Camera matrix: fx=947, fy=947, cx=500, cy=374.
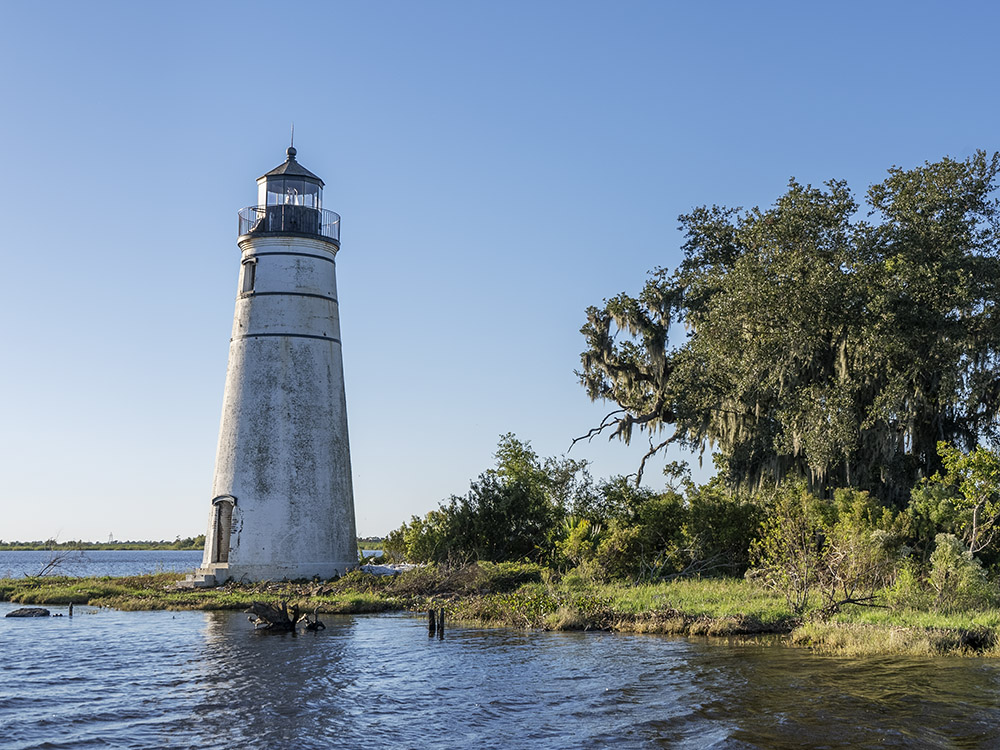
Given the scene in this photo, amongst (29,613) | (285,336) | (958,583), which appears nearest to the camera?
(958,583)

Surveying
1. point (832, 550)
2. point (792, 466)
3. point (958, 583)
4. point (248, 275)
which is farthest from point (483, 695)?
point (248, 275)

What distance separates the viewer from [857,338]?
83.3 ft

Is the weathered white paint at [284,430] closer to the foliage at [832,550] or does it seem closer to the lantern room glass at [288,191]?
the lantern room glass at [288,191]

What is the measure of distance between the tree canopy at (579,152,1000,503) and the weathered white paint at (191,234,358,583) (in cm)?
1153

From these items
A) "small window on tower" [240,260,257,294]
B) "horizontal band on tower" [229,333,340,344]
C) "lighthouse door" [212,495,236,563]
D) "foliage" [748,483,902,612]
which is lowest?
"foliage" [748,483,902,612]

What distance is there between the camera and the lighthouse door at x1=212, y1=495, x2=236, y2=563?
99.3 feet

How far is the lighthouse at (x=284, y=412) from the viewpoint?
29.5 meters

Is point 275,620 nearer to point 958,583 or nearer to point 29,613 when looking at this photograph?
point 29,613

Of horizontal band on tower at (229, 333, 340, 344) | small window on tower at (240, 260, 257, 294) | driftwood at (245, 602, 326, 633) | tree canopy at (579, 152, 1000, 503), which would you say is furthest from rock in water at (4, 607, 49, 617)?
tree canopy at (579, 152, 1000, 503)

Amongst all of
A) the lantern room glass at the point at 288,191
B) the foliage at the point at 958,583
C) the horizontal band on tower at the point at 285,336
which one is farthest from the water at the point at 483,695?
the lantern room glass at the point at 288,191

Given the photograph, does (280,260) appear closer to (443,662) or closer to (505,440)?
(505,440)

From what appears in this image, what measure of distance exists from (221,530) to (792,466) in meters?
17.9

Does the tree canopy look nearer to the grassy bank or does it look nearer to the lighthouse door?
the grassy bank

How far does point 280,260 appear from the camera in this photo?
101ft
